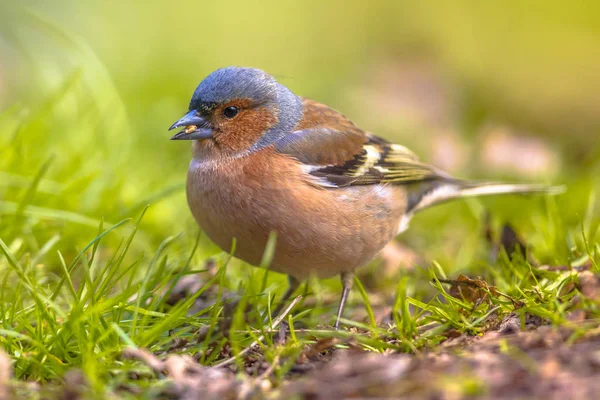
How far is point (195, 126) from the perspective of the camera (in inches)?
162

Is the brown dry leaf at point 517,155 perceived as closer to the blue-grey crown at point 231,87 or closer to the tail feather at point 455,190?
the tail feather at point 455,190

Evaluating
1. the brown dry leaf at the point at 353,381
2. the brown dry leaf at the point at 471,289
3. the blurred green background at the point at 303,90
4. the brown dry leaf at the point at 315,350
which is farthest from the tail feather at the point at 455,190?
the brown dry leaf at the point at 353,381

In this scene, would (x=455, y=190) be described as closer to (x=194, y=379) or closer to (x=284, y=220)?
(x=284, y=220)

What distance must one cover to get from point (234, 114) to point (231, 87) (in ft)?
0.53

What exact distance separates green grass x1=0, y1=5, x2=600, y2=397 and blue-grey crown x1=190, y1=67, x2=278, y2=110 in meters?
0.75

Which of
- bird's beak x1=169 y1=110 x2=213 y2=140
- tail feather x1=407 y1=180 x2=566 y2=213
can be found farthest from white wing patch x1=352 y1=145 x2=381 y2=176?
bird's beak x1=169 y1=110 x2=213 y2=140

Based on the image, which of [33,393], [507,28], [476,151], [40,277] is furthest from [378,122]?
[33,393]

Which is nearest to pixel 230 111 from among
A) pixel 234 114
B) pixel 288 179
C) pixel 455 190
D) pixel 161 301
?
pixel 234 114

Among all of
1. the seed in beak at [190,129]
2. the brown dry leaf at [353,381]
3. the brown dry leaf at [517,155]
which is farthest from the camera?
the brown dry leaf at [517,155]

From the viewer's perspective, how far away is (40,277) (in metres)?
4.10

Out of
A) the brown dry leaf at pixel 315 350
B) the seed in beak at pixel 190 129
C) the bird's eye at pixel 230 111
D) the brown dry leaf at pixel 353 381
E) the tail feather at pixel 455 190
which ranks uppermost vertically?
the bird's eye at pixel 230 111

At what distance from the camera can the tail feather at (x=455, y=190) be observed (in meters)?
4.90

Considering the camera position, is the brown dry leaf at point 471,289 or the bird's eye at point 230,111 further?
the bird's eye at point 230,111

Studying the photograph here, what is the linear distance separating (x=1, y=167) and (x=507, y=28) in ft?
25.8
